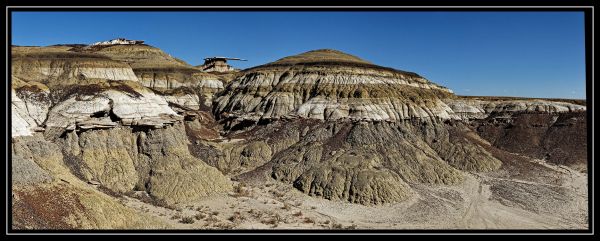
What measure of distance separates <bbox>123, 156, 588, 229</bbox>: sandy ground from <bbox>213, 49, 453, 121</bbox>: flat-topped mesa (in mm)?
17645

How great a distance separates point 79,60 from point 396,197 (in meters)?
36.6

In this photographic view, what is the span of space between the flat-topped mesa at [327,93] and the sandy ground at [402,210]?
17.6 meters

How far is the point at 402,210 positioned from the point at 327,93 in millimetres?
27701

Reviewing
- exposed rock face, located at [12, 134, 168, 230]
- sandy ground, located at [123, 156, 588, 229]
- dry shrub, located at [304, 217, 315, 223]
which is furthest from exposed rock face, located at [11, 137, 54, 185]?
dry shrub, located at [304, 217, 315, 223]

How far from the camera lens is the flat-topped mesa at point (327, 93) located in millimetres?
53812

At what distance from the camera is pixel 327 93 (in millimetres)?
56125

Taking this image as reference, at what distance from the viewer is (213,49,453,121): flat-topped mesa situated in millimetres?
53812

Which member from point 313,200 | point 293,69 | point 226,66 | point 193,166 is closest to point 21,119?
point 193,166

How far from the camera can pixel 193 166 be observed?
34.2 m

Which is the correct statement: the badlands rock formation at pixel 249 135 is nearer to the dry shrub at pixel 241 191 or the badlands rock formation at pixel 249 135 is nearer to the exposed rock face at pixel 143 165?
the exposed rock face at pixel 143 165

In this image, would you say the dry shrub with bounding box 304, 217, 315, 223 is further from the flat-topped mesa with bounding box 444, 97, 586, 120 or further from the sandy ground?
the flat-topped mesa with bounding box 444, 97, 586, 120

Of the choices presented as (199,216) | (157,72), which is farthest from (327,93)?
(157,72)

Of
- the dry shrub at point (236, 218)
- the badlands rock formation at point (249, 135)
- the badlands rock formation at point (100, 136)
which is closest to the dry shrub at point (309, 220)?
the dry shrub at point (236, 218)
